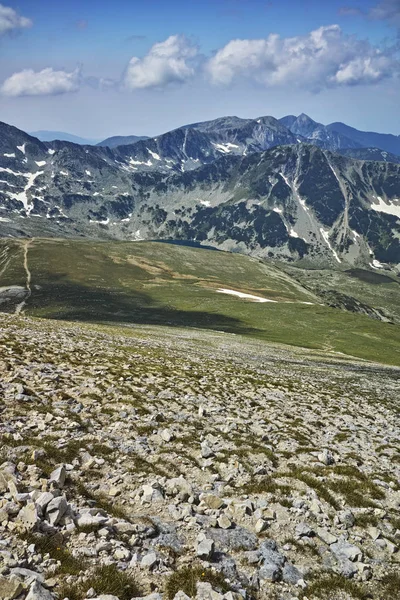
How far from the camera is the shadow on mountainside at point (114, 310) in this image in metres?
110

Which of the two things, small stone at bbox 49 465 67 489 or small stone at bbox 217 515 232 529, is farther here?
small stone at bbox 49 465 67 489

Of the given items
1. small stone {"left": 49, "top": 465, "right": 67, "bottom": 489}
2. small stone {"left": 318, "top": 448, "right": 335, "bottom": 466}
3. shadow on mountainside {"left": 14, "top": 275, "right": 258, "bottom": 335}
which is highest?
small stone {"left": 49, "top": 465, "right": 67, "bottom": 489}

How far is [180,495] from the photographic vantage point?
11.7 meters

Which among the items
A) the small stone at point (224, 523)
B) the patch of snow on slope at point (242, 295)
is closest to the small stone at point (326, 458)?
the small stone at point (224, 523)

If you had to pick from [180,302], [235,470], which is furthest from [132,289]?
[235,470]

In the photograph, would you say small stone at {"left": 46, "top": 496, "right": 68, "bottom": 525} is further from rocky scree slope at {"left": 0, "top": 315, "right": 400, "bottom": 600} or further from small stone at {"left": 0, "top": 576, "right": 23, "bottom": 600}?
small stone at {"left": 0, "top": 576, "right": 23, "bottom": 600}

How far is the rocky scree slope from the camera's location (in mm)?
8375

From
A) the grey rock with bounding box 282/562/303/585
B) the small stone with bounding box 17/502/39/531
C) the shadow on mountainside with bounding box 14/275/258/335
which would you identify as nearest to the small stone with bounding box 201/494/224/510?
the grey rock with bounding box 282/562/303/585

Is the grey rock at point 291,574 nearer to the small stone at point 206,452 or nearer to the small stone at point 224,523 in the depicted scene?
the small stone at point 224,523

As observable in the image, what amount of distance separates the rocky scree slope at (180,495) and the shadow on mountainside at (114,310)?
77.7 m

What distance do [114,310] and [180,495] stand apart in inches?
4699

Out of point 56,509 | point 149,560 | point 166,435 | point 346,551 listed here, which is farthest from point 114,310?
point 149,560

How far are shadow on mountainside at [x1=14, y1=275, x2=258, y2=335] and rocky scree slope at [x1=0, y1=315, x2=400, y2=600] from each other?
77716mm

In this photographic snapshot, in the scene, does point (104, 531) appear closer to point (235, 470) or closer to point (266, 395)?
point (235, 470)
